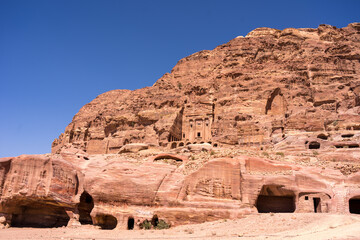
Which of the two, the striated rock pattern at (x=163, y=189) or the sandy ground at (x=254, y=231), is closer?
the sandy ground at (x=254, y=231)

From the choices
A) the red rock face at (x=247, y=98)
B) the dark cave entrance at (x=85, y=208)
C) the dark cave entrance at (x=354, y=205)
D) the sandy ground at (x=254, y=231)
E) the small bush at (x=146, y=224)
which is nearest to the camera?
the sandy ground at (x=254, y=231)

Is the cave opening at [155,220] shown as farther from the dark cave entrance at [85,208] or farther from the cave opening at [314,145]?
the cave opening at [314,145]

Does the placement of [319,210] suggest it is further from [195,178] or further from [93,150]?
→ [93,150]

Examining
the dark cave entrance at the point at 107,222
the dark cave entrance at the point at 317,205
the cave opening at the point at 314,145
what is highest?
the cave opening at the point at 314,145

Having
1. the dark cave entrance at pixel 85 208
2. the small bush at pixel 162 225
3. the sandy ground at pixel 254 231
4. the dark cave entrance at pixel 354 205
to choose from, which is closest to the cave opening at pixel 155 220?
the small bush at pixel 162 225

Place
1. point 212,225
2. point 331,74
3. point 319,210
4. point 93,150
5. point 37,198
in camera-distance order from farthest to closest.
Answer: point 93,150
point 331,74
point 37,198
point 319,210
point 212,225

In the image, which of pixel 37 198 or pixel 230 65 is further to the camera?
pixel 230 65

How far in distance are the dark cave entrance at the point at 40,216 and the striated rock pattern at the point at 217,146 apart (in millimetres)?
99

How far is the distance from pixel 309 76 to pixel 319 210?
4852 cm

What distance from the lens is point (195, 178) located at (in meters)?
28.7

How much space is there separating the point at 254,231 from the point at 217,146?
32570 mm

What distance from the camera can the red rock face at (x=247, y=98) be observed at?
55.0m

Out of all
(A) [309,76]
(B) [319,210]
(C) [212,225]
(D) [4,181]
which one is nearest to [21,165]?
(D) [4,181]

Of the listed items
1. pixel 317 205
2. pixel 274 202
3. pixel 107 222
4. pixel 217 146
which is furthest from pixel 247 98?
pixel 107 222
